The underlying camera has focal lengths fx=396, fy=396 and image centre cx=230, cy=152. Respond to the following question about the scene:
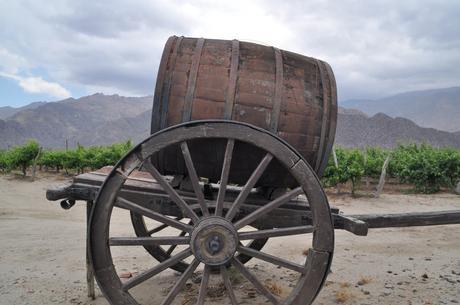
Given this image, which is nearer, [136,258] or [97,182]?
[97,182]

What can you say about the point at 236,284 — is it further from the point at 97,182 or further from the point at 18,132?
the point at 18,132

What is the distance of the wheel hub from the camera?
260 cm

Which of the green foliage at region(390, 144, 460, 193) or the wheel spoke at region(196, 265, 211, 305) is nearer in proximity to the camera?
the wheel spoke at region(196, 265, 211, 305)

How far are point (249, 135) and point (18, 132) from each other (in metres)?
100

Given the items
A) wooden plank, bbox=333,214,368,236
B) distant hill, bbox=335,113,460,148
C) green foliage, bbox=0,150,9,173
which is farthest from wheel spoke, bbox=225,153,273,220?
distant hill, bbox=335,113,460,148

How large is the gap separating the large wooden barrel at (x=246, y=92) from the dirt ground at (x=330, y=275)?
5.21 ft

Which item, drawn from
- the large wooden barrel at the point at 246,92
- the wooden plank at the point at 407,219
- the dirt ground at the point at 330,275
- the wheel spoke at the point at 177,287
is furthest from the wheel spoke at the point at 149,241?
the wooden plank at the point at 407,219

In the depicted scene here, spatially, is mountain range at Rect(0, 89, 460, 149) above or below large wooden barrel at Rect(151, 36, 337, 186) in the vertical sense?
above

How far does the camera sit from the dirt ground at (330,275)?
369 cm

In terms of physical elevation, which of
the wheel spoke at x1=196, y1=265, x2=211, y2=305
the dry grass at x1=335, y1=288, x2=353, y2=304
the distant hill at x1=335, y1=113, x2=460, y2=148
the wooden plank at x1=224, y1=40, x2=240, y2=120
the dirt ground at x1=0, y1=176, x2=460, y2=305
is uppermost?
the distant hill at x1=335, y1=113, x2=460, y2=148

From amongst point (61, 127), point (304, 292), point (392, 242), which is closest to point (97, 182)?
point (304, 292)

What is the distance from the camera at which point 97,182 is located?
304 cm

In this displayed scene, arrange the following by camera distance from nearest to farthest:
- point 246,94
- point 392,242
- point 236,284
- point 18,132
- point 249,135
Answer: point 249,135 < point 246,94 < point 236,284 < point 392,242 < point 18,132

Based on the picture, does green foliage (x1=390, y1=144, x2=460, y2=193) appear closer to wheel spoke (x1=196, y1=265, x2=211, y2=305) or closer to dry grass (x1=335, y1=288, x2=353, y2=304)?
dry grass (x1=335, y1=288, x2=353, y2=304)
